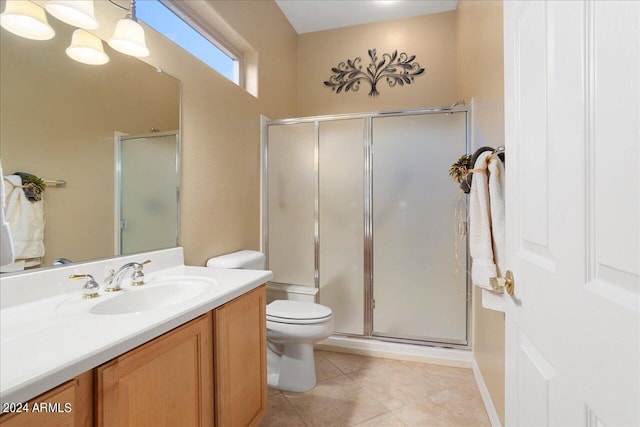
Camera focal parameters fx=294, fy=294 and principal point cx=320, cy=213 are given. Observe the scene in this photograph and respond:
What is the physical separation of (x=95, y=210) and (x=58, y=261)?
0.77ft

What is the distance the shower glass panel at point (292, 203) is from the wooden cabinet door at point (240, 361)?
113cm

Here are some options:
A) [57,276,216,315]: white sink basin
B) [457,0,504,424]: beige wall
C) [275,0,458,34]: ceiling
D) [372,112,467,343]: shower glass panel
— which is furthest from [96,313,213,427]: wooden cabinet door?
[275,0,458,34]: ceiling

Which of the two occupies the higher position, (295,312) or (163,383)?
(163,383)

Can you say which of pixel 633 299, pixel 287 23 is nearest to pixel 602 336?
pixel 633 299

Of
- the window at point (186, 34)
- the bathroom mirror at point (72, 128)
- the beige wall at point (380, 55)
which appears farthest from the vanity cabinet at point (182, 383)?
the beige wall at point (380, 55)

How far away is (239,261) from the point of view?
6.21ft

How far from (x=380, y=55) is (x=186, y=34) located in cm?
191

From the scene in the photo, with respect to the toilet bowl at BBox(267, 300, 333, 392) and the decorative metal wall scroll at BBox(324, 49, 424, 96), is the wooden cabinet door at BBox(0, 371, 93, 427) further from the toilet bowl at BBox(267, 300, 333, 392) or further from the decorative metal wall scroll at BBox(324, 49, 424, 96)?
the decorative metal wall scroll at BBox(324, 49, 424, 96)

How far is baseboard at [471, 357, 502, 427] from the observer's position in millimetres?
1489

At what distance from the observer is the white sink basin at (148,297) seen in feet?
3.33

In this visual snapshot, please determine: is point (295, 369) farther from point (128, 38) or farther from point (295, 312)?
point (128, 38)

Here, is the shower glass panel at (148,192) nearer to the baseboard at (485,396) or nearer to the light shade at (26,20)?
the light shade at (26,20)

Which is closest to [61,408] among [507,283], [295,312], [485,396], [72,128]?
[72,128]

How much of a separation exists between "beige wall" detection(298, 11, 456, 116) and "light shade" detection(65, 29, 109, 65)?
86.3 inches
